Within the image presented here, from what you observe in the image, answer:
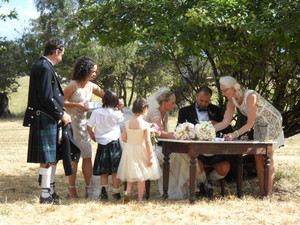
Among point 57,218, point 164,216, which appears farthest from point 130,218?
point 57,218

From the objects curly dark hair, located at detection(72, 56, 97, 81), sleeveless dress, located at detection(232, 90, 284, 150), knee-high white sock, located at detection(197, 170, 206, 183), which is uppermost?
curly dark hair, located at detection(72, 56, 97, 81)

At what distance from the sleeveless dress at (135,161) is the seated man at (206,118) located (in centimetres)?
86

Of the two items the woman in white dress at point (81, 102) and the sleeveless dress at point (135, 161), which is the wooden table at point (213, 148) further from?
the woman in white dress at point (81, 102)

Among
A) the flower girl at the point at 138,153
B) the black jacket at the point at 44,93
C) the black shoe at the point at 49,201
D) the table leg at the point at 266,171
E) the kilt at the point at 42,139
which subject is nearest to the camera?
the black jacket at the point at 44,93

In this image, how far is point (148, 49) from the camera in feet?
27.2

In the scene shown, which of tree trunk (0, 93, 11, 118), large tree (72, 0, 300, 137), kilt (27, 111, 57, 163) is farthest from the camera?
tree trunk (0, 93, 11, 118)

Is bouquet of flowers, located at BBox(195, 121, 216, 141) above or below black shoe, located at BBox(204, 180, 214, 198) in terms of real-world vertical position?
above

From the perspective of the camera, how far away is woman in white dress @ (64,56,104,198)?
284 inches

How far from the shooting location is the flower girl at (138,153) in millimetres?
6766

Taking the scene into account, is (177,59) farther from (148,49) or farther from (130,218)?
(130,218)

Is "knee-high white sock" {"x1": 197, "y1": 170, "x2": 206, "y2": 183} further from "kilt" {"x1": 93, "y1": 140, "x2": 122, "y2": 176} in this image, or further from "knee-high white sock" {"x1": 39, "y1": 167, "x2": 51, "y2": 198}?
"knee-high white sock" {"x1": 39, "y1": 167, "x2": 51, "y2": 198}

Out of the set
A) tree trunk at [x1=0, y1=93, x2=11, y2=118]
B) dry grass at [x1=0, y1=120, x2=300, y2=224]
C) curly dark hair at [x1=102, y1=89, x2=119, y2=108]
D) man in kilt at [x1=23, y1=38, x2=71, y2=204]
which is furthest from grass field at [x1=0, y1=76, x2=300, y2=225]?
tree trunk at [x1=0, y1=93, x2=11, y2=118]

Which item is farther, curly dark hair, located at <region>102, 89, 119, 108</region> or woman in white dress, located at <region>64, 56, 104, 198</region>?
woman in white dress, located at <region>64, 56, 104, 198</region>

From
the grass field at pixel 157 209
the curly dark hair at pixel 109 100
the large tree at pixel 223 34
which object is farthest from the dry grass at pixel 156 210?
the large tree at pixel 223 34
